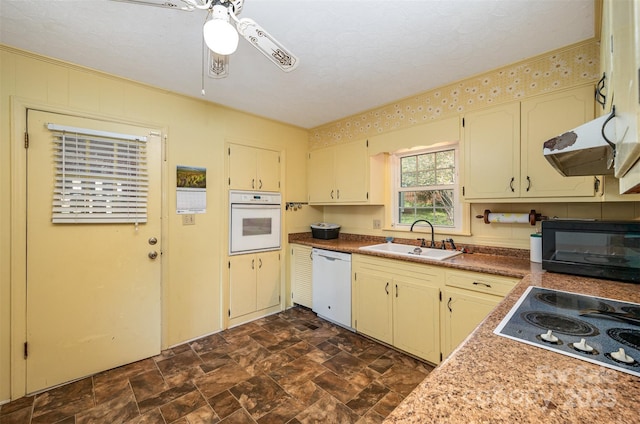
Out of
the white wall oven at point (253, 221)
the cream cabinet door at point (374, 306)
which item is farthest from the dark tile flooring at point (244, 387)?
the white wall oven at point (253, 221)

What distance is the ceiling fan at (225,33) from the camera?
107cm

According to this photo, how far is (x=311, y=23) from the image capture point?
1.62 m

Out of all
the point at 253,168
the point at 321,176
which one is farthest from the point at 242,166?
the point at 321,176

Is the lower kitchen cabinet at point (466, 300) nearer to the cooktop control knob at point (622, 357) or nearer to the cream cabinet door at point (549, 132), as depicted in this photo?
the cream cabinet door at point (549, 132)

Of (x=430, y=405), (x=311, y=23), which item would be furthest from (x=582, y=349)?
(x=311, y=23)

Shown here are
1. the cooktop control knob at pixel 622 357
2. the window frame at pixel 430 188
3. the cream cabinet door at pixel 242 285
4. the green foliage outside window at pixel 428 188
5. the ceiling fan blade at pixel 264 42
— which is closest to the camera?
the cooktop control knob at pixel 622 357

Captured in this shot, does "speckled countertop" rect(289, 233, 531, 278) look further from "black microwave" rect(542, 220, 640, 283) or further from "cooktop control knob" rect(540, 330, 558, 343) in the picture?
"cooktop control knob" rect(540, 330, 558, 343)

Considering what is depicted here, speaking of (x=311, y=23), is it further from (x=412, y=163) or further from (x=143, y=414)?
(x=143, y=414)

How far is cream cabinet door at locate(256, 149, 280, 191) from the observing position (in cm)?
324

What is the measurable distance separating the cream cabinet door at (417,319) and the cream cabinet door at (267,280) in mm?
1556

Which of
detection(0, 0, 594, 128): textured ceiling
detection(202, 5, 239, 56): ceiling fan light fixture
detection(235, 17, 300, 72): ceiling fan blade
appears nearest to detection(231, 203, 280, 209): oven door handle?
detection(0, 0, 594, 128): textured ceiling

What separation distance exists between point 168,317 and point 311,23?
8.91 feet

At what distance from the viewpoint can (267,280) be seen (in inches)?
130

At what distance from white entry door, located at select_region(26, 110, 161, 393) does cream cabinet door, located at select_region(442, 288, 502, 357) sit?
8.25ft
